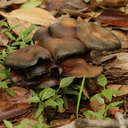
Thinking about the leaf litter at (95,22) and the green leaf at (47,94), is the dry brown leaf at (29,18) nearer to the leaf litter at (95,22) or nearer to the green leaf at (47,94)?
the leaf litter at (95,22)

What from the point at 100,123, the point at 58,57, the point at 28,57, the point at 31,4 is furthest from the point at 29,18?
the point at 100,123

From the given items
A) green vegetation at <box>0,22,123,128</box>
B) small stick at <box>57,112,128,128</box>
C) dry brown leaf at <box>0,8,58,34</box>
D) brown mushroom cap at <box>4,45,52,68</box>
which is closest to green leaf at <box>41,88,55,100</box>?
green vegetation at <box>0,22,123,128</box>

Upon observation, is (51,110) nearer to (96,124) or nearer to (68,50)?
(68,50)

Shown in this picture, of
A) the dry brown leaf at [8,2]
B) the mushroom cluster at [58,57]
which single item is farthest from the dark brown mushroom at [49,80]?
the dry brown leaf at [8,2]

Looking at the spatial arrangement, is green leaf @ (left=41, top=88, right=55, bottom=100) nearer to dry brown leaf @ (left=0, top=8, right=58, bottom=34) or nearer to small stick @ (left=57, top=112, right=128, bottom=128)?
small stick @ (left=57, top=112, right=128, bottom=128)

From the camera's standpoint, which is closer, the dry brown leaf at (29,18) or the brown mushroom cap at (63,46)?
the brown mushroom cap at (63,46)

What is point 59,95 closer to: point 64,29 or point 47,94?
point 47,94

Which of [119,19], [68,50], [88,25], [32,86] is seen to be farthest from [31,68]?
[119,19]
